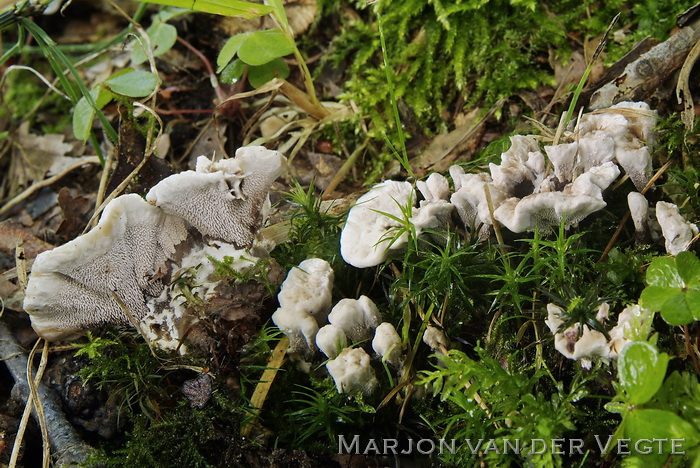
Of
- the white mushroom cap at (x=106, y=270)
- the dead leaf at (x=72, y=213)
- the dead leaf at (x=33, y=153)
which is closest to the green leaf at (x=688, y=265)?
the white mushroom cap at (x=106, y=270)

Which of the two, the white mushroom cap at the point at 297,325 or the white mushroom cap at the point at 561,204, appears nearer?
the white mushroom cap at the point at 561,204

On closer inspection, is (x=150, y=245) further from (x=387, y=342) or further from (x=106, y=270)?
(x=387, y=342)

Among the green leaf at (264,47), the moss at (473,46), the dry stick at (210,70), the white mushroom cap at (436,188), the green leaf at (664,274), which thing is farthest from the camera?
the dry stick at (210,70)

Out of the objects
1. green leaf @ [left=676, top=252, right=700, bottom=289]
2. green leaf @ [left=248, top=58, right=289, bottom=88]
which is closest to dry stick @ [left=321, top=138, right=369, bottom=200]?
green leaf @ [left=248, top=58, right=289, bottom=88]

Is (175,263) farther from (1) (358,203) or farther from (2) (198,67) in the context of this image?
(2) (198,67)

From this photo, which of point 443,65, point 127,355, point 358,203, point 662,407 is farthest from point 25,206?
point 662,407

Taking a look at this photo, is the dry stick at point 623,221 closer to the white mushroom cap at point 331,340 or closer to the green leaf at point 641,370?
the green leaf at point 641,370

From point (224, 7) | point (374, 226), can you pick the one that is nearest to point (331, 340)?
point (374, 226)
